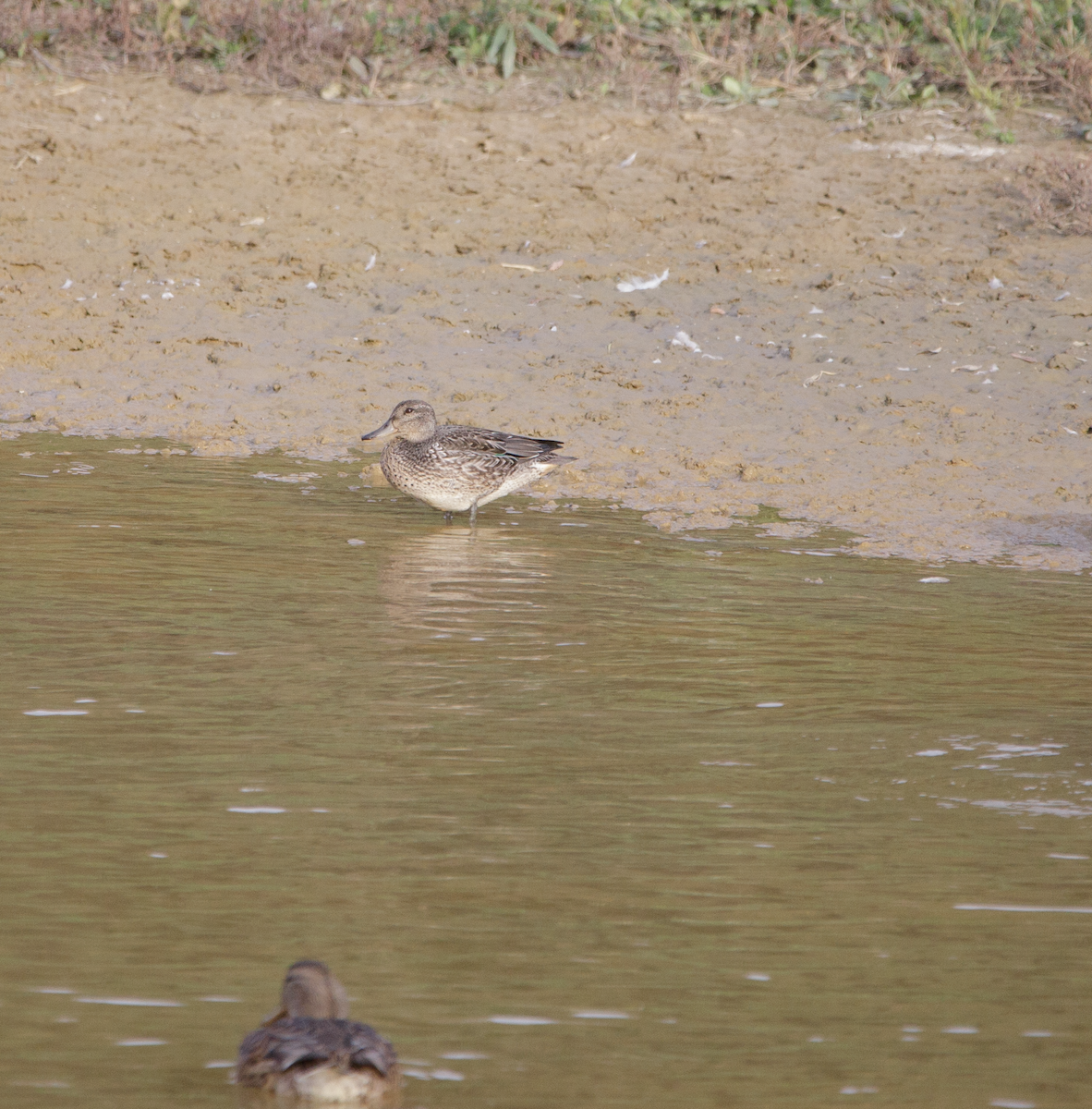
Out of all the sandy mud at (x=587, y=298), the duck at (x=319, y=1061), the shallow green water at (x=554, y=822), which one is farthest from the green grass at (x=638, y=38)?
the duck at (x=319, y=1061)

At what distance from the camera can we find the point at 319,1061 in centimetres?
355

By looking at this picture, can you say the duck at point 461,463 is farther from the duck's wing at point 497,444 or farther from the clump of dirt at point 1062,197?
the clump of dirt at point 1062,197

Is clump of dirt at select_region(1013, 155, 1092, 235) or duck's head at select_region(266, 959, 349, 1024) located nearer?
duck's head at select_region(266, 959, 349, 1024)

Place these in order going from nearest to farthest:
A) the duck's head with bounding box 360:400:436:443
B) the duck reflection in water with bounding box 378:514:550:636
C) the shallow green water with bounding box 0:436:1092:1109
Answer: the shallow green water with bounding box 0:436:1092:1109 → the duck reflection in water with bounding box 378:514:550:636 → the duck's head with bounding box 360:400:436:443

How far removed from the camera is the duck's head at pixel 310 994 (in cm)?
371

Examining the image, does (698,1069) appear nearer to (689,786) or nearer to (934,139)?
(689,786)

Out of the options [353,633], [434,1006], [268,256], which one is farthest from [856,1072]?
[268,256]

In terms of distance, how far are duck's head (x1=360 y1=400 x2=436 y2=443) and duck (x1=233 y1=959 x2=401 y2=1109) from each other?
6777 millimetres

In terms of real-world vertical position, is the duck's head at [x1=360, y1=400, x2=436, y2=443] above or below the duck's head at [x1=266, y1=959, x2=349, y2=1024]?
below

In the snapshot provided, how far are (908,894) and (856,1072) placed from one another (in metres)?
0.96

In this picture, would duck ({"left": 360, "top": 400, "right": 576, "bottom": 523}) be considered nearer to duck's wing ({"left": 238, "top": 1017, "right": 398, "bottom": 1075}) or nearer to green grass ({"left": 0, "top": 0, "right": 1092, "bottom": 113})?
green grass ({"left": 0, "top": 0, "right": 1092, "bottom": 113})

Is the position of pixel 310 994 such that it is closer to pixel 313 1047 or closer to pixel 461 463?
pixel 313 1047

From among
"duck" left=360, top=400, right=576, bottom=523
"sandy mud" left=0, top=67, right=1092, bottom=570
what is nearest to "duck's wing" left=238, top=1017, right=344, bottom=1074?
"sandy mud" left=0, top=67, right=1092, bottom=570

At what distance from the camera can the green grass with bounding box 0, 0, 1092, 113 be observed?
15.3 meters
